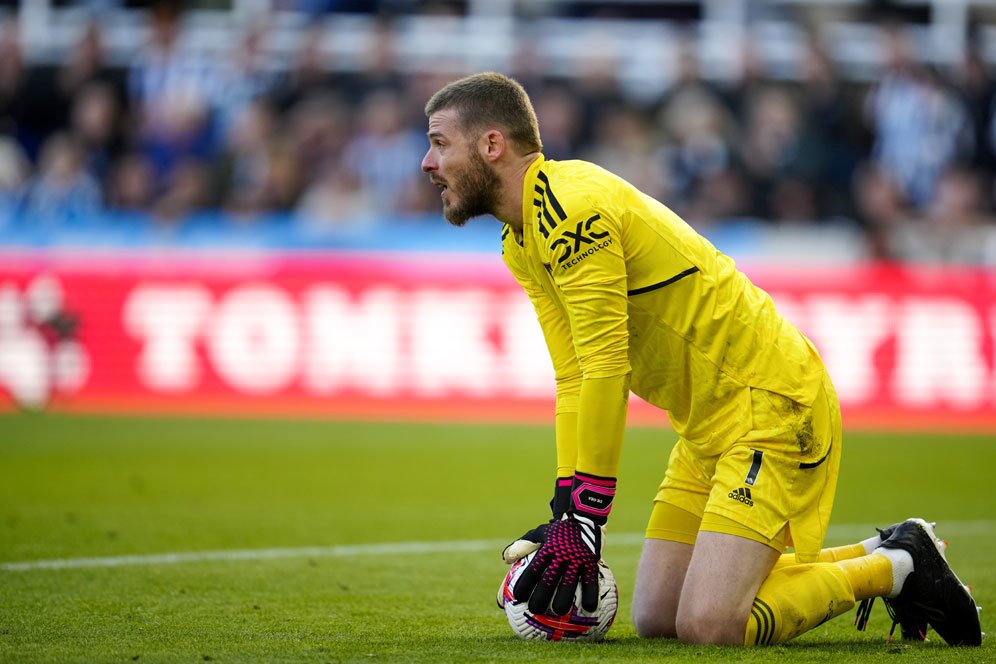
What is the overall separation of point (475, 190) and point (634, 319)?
758 millimetres

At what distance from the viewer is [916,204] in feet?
56.4

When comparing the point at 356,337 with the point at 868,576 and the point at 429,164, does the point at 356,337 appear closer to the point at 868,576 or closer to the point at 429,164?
the point at 429,164

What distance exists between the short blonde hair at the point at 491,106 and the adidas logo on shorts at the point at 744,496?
1457 mm

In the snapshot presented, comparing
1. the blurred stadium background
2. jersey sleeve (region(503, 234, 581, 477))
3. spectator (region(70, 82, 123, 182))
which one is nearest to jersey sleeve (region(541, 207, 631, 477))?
jersey sleeve (region(503, 234, 581, 477))

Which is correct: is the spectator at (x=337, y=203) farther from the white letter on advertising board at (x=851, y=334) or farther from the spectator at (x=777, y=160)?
→ the white letter on advertising board at (x=851, y=334)

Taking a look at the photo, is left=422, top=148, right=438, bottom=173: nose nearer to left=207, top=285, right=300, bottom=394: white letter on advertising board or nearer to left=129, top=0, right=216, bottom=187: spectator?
left=207, top=285, right=300, bottom=394: white letter on advertising board

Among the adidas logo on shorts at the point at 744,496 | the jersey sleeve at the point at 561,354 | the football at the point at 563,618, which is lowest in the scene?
the football at the point at 563,618

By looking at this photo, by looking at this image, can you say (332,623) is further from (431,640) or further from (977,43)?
(977,43)

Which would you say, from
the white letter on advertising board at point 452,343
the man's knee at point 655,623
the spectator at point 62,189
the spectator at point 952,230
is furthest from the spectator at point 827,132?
the man's knee at point 655,623

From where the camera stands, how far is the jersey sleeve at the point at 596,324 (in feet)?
16.2

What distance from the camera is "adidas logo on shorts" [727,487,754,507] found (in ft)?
17.3

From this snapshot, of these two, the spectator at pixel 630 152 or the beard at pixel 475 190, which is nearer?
the beard at pixel 475 190

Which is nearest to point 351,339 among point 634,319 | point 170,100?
point 170,100

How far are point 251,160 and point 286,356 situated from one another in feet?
9.30
